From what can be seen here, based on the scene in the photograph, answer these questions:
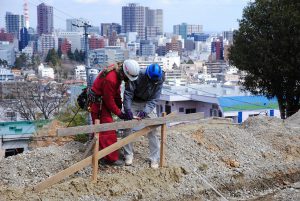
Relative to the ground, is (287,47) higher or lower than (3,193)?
higher

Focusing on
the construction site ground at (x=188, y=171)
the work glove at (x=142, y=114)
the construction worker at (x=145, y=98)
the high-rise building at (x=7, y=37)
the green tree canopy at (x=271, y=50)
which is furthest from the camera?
the high-rise building at (x=7, y=37)

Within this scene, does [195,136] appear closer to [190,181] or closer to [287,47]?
[190,181]

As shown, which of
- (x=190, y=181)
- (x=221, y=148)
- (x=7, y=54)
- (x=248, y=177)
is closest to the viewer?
(x=190, y=181)

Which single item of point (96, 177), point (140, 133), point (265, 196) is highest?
point (140, 133)

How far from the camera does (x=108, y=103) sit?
30.3 feet

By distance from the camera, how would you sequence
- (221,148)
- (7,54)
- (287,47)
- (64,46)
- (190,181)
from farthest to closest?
(64,46), (7,54), (287,47), (221,148), (190,181)

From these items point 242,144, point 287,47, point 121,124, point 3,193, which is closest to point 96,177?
point 121,124

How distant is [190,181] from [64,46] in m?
165

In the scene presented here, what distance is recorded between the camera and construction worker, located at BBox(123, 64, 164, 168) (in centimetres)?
931

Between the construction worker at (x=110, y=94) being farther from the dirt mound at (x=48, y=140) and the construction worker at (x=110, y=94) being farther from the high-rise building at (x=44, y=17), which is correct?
the high-rise building at (x=44, y=17)

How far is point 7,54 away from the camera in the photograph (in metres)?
150

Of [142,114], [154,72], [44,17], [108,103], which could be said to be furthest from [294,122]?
[44,17]

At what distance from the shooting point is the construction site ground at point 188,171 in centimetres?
883

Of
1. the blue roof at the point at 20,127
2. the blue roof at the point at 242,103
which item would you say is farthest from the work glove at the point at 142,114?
the blue roof at the point at 242,103
